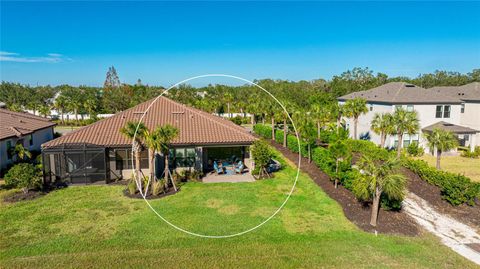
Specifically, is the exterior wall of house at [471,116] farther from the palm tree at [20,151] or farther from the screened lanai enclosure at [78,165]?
the palm tree at [20,151]

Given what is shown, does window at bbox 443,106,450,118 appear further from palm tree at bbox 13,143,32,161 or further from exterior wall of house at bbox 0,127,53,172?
exterior wall of house at bbox 0,127,53,172


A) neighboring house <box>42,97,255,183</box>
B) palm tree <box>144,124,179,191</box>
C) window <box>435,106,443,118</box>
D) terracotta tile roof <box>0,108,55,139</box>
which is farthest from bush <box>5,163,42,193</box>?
window <box>435,106,443,118</box>

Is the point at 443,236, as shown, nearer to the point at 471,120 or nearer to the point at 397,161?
the point at 397,161

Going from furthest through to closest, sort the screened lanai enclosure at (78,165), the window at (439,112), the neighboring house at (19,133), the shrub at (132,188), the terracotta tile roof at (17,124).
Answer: the window at (439,112) < the terracotta tile roof at (17,124) < the neighboring house at (19,133) < the screened lanai enclosure at (78,165) < the shrub at (132,188)

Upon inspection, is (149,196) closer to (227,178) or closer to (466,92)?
(227,178)

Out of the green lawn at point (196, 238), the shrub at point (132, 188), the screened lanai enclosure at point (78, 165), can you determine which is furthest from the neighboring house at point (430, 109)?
the screened lanai enclosure at point (78, 165)

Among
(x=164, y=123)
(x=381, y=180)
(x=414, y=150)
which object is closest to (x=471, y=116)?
(x=414, y=150)

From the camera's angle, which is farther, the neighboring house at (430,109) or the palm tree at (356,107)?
the palm tree at (356,107)
